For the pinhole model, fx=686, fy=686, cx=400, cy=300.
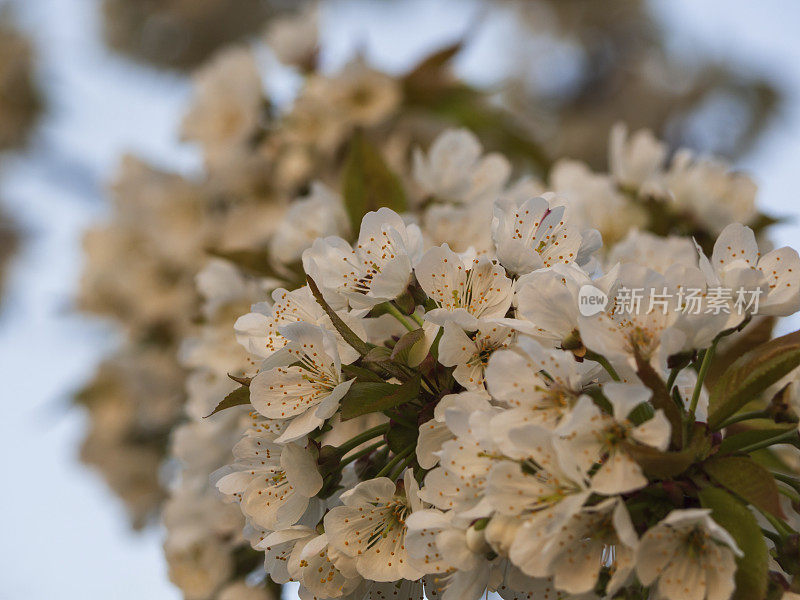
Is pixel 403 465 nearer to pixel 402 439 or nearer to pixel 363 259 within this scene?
pixel 402 439

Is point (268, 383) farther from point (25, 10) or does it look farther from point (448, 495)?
point (25, 10)

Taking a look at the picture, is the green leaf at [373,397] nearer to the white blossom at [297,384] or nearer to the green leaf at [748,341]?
the white blossom at [297,384]

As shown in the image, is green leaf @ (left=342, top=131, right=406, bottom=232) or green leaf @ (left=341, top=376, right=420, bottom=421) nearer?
green leaf @ (left=341, top=376, right=420, bottom=421)

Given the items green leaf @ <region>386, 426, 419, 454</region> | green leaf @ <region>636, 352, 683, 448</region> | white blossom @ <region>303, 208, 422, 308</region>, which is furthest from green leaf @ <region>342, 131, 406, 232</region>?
green leaf @ <region>636, 352, 683, 448</region>

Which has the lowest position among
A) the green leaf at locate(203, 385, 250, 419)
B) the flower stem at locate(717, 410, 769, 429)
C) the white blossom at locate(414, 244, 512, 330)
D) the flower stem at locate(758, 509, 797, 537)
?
the flower stem at locate(758, 509, 797, 537)

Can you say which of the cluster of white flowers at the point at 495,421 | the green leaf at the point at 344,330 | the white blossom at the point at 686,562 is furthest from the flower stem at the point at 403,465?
the white blossom at the point at 686,562

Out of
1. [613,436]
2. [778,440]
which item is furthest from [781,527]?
[613,436]

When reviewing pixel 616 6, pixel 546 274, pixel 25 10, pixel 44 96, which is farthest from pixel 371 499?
pixel 616 6

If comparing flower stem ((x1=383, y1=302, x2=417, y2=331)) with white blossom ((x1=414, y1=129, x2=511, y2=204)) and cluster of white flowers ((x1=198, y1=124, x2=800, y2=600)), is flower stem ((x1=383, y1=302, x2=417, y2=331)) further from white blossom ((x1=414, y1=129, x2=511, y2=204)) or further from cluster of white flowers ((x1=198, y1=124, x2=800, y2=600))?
white blossom ((x1=414, y1=129, x2=511, y2=204))
